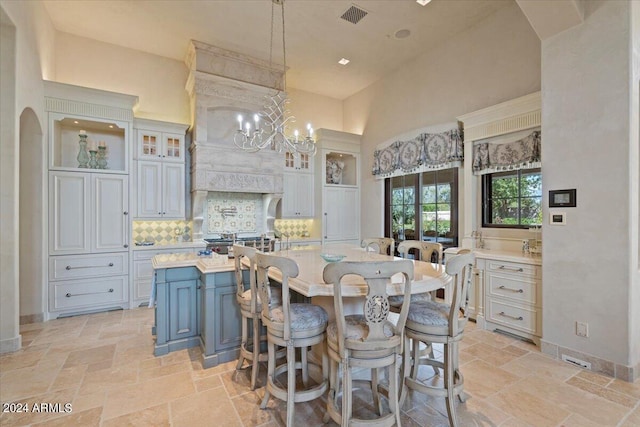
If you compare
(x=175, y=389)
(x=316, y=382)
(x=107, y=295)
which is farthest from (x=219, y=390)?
(x=107, y=295)

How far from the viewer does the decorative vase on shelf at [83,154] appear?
429 centimetres

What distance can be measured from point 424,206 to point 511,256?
1751 mm

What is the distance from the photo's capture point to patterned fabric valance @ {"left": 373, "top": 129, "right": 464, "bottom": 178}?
166 inches

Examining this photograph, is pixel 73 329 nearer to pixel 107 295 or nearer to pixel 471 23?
pixel 107 295

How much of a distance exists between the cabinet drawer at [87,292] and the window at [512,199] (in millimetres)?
5202

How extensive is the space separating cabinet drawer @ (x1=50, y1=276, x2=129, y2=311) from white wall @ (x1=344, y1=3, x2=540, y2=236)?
4307mm

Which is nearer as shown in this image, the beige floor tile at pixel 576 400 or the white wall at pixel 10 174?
the beige floor tile at pixel 576 400

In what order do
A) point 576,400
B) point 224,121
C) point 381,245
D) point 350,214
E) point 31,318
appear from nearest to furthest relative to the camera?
1. point 576,400
2. point 381,245
3. point 31,318
4. point 224,121
5. point 350,214

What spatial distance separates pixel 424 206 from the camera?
4.88m

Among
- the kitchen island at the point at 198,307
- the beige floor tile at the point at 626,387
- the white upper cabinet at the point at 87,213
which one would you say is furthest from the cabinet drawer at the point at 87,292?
the beige floor tile at the point at 626,387

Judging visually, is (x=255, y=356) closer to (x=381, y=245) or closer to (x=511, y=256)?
(x=381, y=245)

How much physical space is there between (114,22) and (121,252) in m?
3.22

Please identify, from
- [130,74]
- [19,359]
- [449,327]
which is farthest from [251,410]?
[130,74]

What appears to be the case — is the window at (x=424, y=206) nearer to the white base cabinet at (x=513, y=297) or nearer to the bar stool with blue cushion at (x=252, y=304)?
the white base cabinet at (x=513, y=297)
